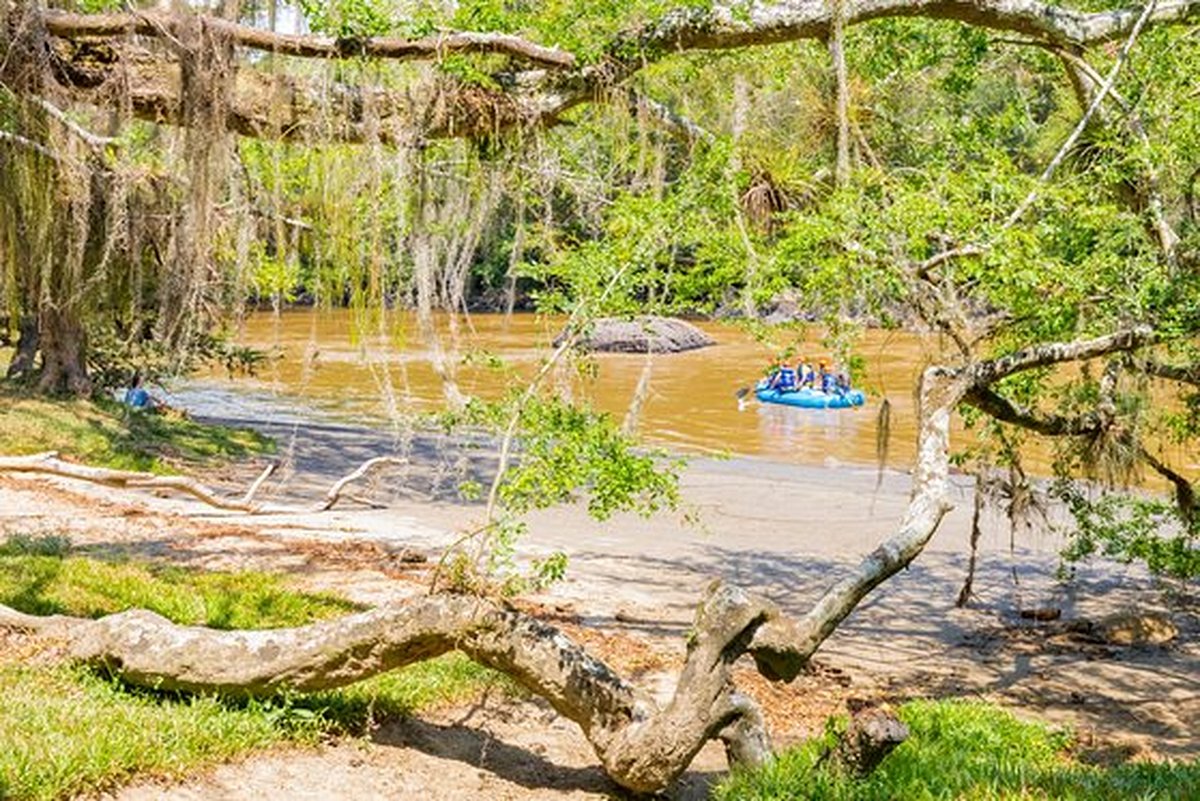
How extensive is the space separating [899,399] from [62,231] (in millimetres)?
24613

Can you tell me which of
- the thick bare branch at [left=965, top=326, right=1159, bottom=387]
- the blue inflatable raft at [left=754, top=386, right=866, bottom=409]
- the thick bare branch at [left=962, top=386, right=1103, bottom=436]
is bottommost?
the blue inflatable raft at [left=754, top=386, right=866, bottom=409]

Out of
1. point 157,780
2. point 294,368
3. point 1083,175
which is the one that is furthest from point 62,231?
point 294,368

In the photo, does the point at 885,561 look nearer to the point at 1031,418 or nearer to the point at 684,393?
the point at 1031,418

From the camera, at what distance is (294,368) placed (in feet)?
119

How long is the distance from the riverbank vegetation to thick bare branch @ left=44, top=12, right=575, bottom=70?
0.02 m

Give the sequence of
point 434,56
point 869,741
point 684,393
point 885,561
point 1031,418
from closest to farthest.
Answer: point 869,741, point 885,561, point 434,56, point 1031,418, point 684,393

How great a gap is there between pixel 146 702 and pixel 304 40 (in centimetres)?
376

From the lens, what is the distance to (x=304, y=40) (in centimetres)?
725

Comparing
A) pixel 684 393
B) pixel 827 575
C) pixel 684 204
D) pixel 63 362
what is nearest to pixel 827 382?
pixel 684 393

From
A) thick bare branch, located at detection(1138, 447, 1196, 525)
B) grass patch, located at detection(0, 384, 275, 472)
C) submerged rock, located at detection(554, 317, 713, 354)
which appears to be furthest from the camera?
submerged rock, located at detection(554, 317, 713, 354)

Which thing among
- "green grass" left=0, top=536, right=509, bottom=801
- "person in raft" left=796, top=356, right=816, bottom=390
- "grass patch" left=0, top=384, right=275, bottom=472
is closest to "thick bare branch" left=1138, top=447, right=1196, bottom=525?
"green grass" left=0, top=536, right=509, bottom=801

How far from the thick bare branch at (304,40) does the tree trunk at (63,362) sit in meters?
13.0

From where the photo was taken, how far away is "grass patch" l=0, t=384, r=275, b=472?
1579 cm

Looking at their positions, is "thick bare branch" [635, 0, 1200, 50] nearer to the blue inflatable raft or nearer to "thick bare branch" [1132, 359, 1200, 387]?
"thick bare branch" [1132, 359, 1200, 387]
